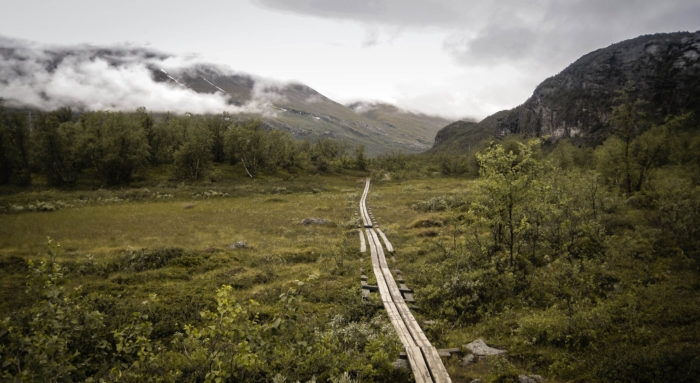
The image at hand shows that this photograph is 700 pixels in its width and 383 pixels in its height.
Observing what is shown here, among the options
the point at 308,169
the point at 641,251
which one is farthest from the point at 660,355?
the point at 308,169

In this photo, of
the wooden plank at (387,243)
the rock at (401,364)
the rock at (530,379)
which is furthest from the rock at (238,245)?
the rock at (530,379)

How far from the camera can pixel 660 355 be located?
319 inches

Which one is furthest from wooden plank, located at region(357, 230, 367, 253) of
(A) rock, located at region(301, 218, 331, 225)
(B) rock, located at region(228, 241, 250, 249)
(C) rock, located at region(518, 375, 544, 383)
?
(C) rock, located at region(518, 375, 544, 383)

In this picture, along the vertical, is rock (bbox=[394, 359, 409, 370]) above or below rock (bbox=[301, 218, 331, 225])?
above

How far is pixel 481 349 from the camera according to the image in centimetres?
1062

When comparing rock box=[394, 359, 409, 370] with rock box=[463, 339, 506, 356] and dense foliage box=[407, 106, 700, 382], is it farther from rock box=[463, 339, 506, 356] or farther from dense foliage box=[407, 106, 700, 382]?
dense foliage box=[407, 106, 700, 382]

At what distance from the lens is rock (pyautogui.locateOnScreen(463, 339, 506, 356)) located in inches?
410

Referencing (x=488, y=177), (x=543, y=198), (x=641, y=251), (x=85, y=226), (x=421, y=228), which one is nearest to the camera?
(x=641, y=251)

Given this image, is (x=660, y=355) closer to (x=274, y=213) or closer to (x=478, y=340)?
(x=478, y=340)

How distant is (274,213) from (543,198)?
1335 inches

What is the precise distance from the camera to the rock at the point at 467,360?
9.99m

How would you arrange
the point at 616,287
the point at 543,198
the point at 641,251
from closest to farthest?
the point at 616,287
the point at 641,251
the point at 543,198

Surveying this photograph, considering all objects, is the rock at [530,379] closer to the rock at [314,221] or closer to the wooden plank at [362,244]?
the wooden plank at [362,244]

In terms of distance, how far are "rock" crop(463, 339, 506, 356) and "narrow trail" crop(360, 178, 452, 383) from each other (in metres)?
1.25
